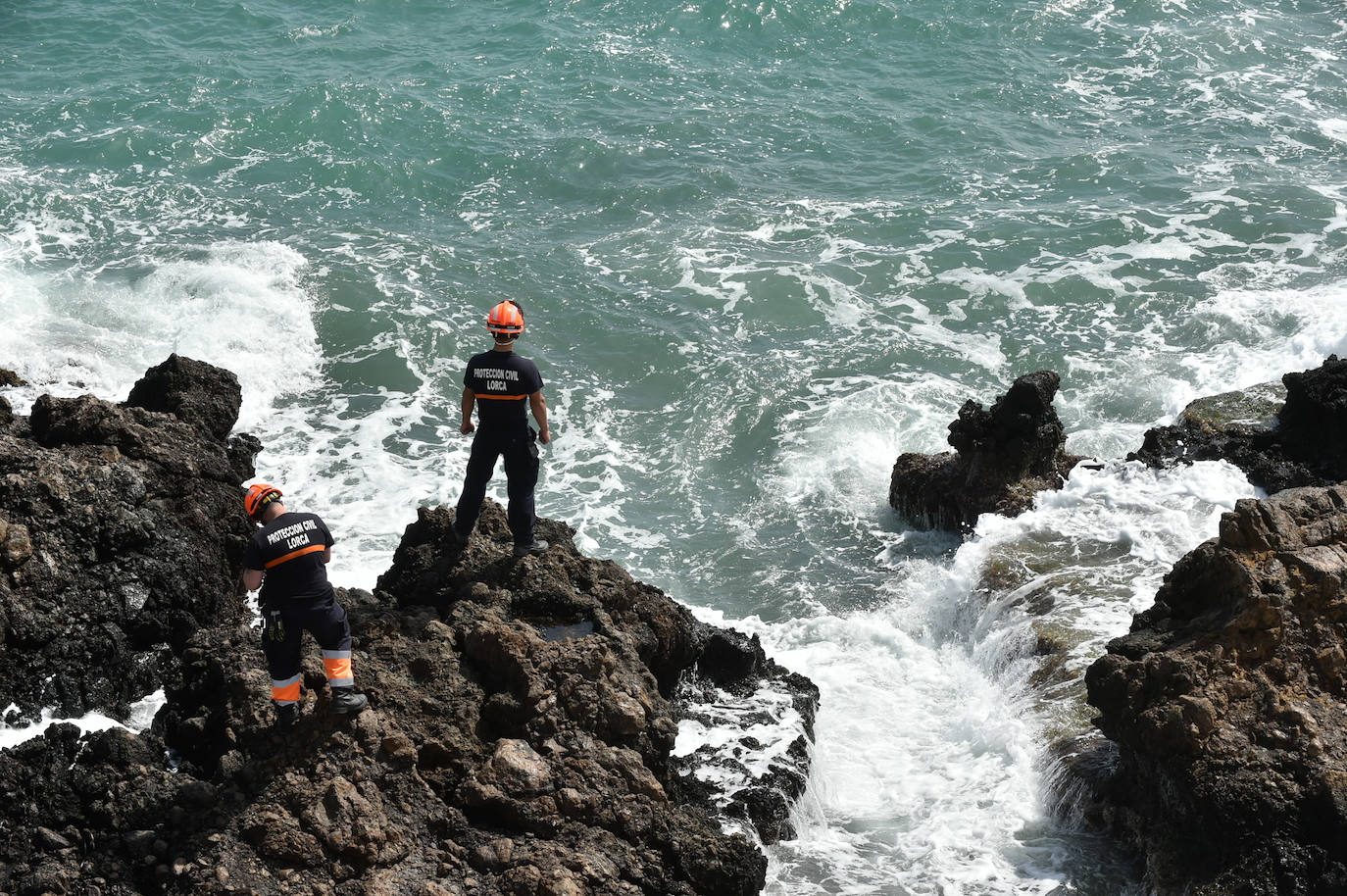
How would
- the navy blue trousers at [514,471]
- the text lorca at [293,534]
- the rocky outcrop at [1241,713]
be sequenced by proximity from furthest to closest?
the navy blue trousers at [514,471], the rocky outcrop at [1241,713], the text lorca at [293,534]

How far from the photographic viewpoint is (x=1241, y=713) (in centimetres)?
862

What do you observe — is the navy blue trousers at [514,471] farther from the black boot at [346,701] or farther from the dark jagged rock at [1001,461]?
the dark jagged rock at [1001,461]

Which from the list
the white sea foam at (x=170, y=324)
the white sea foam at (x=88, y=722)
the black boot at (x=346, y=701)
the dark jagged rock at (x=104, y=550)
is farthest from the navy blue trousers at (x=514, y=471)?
the white sea foam at (x=170, y=324)

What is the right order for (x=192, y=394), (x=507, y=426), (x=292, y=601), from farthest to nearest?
(x=192, y=394) < (x=507, y=426) < (x=292, y=601)

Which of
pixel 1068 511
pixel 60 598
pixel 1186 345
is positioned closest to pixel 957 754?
pixel 1068 511

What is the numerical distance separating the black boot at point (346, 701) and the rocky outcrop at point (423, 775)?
0.23 feet

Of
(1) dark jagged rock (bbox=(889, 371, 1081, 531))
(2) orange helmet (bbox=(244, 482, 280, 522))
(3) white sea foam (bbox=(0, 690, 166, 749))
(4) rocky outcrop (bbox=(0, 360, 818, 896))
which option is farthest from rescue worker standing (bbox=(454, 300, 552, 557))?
(1) dark jagged rock (bbox=(889, 371, 1081, 531))

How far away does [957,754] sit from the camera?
10.3 m

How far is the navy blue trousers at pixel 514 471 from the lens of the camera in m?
9.22

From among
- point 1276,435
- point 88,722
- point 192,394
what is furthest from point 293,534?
point 1276,435

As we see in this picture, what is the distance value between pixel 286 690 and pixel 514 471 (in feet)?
8.92

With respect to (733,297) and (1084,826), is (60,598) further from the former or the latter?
(733,297)

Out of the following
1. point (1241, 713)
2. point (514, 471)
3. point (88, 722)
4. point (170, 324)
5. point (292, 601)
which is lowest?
point (170, 324)

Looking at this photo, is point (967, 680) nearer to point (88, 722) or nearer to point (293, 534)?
point (293, 534)
